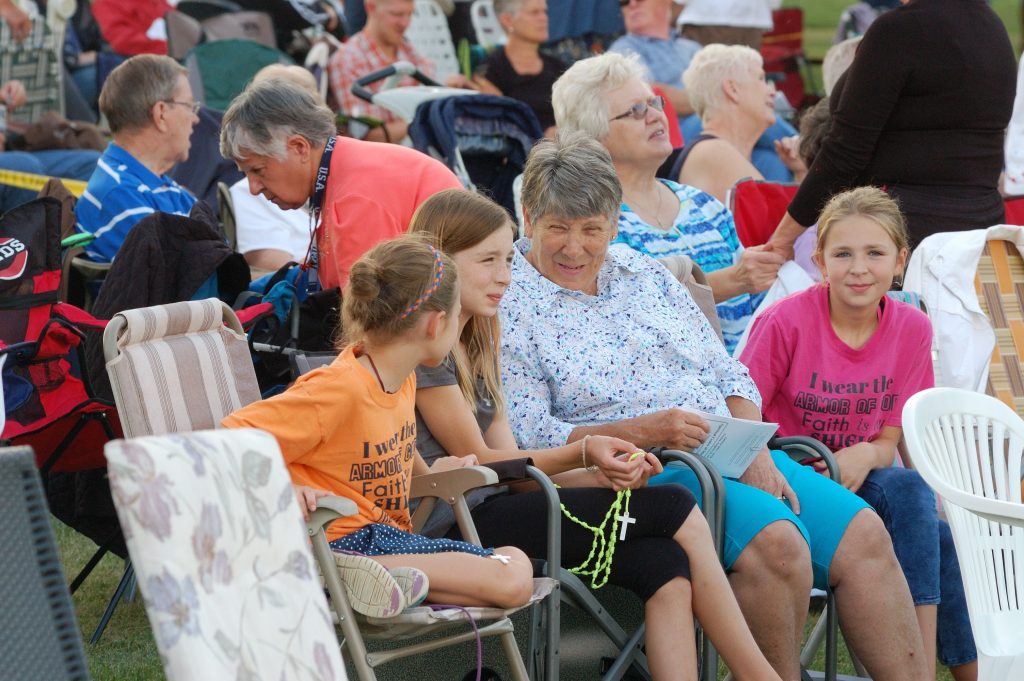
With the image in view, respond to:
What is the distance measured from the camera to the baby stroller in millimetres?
6055

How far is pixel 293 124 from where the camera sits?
14.0 feet

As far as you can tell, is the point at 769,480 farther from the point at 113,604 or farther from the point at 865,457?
the point at 113,604

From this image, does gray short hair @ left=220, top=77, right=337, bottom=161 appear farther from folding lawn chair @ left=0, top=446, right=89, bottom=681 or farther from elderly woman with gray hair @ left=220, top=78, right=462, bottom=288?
folding lawn chair @ left=0, top=446, right=89, bottom=681

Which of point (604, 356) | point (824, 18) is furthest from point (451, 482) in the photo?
point (824, 18)

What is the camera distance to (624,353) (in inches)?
153

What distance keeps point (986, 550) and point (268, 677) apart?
75.2 inches

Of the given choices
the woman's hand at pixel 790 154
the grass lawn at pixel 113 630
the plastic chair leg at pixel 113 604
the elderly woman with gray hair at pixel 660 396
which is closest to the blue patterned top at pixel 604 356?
the elderly woman with gray hair at pixel 660 396

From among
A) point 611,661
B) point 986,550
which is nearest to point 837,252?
point 986,550

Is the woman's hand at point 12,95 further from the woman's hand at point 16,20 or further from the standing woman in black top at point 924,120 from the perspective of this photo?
the standing woman in black top at point 924,120

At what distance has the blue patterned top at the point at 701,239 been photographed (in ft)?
15.7

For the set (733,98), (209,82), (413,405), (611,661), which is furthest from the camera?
(209,82)

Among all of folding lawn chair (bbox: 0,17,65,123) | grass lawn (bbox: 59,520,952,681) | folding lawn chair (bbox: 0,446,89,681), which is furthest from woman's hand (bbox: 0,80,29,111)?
folding lawn chair (bbox: 0,446,89,681)

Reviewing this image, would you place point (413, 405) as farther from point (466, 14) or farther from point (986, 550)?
point (466, 14)

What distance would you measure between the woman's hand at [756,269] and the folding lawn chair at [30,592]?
307cm
